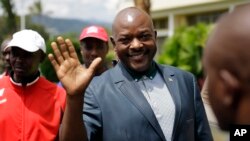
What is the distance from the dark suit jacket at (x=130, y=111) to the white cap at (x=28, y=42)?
70cm

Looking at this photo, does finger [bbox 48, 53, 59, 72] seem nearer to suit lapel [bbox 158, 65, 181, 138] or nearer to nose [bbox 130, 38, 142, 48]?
nose [bbox 130, 38, 142, 48]

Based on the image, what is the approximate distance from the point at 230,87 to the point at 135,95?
4.81 feet

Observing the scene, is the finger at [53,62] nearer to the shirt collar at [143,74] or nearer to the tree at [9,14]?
the shirt collar at [143,74]

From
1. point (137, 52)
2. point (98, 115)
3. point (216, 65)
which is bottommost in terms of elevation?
point (98, 115)

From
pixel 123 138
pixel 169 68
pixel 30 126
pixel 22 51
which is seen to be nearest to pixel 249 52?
pixel 123 138

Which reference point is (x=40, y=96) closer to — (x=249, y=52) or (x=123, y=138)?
(x=123, y=138)

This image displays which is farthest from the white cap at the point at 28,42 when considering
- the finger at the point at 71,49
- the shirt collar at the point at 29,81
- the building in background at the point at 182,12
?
the building in background at the point at 182,12

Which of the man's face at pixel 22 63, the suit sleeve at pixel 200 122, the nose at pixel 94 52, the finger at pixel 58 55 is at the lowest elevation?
the suit sleeve at pixel 200 122

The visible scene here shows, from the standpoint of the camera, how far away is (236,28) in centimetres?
106

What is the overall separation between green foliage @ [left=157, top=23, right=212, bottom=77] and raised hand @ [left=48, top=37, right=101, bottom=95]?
12.9 metres

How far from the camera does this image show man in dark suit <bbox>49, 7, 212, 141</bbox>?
2424mm

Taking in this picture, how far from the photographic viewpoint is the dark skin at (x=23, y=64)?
312 cm

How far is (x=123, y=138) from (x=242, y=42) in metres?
1.46

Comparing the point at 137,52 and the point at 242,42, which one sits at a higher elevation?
the point at 242,42
